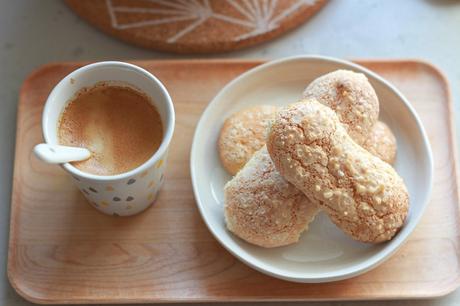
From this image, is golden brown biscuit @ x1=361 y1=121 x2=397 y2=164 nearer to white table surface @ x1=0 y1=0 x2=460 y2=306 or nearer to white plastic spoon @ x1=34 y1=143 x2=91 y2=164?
white table surface @ x1=0 y1=0 x2=460 y2=306

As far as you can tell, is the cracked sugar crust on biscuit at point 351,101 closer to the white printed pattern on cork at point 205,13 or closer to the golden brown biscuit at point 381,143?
the golden brown biscuit at point 381,143

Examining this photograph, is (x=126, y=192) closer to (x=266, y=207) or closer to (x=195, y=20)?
(x=266, y=207)

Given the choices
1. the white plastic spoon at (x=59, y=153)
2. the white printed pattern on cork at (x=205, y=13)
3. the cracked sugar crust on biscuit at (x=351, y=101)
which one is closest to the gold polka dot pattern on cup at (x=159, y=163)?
the white plastic spoon at (x=59, y=153)

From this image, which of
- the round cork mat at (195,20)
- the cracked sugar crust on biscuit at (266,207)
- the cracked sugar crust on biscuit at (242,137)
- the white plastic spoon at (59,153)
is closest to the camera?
the white plastic spoon at (59,153)

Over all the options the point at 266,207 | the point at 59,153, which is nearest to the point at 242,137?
the point at 266,207

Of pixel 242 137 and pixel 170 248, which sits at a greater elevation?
pixel 242 137

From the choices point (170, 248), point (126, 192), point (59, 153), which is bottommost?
point (170, 248)
